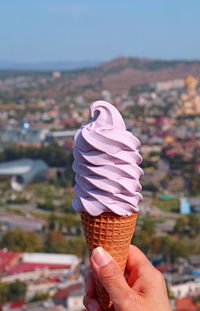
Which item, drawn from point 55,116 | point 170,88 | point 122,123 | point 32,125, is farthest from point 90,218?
point 170,88

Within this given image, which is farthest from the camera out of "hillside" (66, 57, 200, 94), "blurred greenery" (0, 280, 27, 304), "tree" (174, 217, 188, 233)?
"hillside" (66, 57, 200, 94)

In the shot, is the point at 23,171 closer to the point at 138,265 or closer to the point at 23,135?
the point at 23,135

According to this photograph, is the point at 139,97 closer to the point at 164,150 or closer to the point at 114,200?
the point at 164,150

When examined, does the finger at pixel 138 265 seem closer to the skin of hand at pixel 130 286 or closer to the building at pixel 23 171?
the skin of hand at pixel 130 286

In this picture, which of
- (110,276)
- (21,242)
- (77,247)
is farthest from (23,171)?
(110,276)

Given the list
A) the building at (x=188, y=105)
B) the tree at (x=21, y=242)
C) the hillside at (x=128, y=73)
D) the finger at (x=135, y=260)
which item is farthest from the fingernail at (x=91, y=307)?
the hillside at (x=128, y=73)

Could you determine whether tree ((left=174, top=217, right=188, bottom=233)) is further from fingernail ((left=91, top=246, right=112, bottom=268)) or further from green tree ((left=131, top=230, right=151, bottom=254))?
fingernail ((left=91, top=246, right=112, bottom=268))

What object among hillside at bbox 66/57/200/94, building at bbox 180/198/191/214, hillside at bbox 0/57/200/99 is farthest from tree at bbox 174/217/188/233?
hillside at bbox 66/57/200/94
